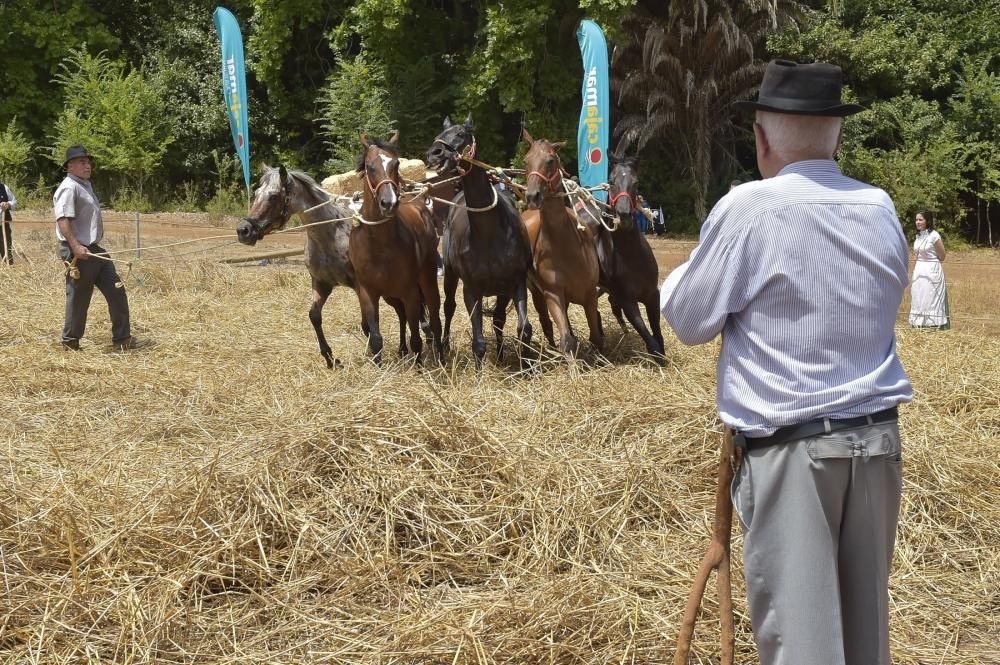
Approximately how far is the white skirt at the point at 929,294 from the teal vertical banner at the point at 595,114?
6.88m

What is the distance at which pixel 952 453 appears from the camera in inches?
201

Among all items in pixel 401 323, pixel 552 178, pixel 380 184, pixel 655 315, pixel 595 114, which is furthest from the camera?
pixel 595 114

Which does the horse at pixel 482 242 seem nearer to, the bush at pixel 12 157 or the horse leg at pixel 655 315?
the horse leg at pixel 655 315

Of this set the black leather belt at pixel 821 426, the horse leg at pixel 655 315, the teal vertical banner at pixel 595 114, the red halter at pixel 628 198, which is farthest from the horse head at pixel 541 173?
the teal vertical banner at pixel 595 114

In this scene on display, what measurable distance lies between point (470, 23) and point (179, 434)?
2401 centimetres

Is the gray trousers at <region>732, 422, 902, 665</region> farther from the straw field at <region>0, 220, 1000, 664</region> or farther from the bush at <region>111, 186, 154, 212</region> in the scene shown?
the bush at <region>111, 186, 154, 212</region>

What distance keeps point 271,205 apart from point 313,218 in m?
0.41

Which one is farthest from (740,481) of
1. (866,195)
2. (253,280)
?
(253,280)

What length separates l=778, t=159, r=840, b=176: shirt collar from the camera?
7.83ft

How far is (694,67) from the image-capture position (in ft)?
78.9

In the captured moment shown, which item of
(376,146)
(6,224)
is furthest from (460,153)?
(6,224)

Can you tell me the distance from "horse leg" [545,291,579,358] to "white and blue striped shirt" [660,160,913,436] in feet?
17.0

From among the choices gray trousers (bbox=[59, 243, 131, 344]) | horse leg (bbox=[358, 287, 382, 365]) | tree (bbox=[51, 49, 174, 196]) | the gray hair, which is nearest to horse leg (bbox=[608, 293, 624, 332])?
horse leg (bbox=[358, 287, 382, 365])

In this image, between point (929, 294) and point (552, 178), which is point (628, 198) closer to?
point (552, 178)
